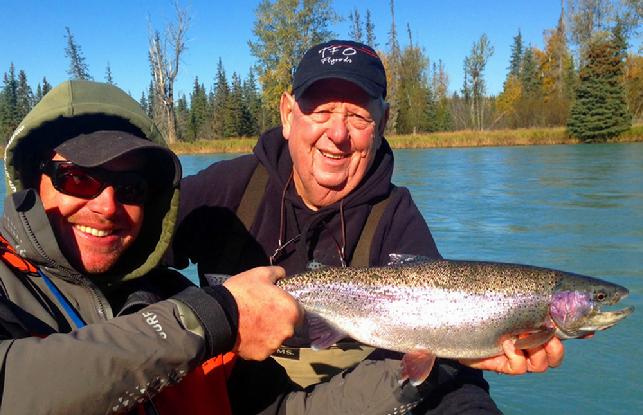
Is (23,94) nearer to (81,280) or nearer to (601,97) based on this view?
(601,97)

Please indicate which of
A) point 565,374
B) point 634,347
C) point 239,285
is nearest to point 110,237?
point 239,285

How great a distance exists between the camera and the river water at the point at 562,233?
4.52 meters

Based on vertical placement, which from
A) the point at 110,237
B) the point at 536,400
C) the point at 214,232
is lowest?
the point at 536,400

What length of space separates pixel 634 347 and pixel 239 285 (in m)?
4.29

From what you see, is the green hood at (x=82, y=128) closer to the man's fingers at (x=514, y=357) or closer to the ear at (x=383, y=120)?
the ear at (x=383, y=120)

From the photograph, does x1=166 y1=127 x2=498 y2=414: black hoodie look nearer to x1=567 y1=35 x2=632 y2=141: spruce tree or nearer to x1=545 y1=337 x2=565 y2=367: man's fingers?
x1=545 y1=337 x2=565 y2=367: man's fingers

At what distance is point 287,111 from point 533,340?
2033 millimetres

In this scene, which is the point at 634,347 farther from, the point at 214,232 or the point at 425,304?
the point at 214,232

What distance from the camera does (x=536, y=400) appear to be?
175 inches

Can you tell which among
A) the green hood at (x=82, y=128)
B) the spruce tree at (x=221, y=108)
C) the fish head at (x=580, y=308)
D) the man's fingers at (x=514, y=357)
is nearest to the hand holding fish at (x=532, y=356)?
the man's fingers at (x=514, y=357)

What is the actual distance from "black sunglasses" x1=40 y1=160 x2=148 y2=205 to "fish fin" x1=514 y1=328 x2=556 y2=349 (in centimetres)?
197

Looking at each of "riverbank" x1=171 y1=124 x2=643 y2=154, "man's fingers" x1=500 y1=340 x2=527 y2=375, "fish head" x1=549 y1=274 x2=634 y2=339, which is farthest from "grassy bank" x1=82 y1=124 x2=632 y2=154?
"man's fingers" x1=500 y1=340 x2=527 y2=375

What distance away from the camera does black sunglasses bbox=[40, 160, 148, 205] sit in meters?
2.36

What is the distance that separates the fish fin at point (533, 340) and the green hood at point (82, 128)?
69.1 inches
